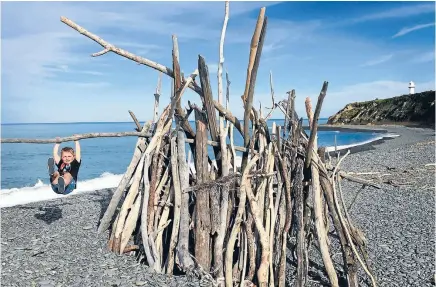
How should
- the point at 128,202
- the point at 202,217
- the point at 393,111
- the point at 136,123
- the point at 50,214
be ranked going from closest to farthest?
1. the point at 202,217
2. the point at 128,202
3. the point at 136,123
4. the point at 50,214
5. the point at 393,111

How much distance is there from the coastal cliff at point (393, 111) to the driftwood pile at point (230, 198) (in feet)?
166

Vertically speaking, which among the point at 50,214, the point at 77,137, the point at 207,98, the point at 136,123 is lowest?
the point at 50,214

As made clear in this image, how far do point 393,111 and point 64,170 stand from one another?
6343 centimetres

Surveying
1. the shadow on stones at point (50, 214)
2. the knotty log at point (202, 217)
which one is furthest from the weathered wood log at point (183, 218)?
the shadow on stones at point (50, 214)

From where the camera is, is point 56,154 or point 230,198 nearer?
point 230,198

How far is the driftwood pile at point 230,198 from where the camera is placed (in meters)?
5.34

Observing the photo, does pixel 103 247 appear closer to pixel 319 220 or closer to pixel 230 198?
pixel 230 198

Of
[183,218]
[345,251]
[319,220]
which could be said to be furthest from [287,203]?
[183,218]

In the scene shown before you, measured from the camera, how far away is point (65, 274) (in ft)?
17.1

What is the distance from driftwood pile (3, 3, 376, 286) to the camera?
5.34 metres

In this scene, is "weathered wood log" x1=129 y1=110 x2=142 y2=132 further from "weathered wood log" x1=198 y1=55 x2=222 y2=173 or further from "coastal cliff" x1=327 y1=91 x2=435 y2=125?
"coastal cliff" x1=327 y1=91 x2=435 y2=125

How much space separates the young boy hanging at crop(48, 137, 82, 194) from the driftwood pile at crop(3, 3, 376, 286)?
117 centimetres

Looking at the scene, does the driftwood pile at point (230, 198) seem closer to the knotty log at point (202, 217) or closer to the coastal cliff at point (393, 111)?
the knotty log at point (202, 217)

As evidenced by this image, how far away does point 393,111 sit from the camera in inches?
2477
